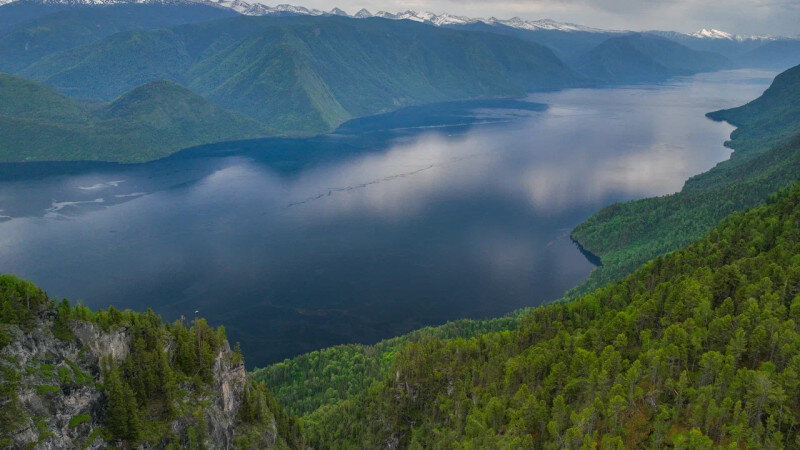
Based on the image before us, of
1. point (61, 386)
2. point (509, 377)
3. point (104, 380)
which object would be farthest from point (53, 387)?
point (509, 377)

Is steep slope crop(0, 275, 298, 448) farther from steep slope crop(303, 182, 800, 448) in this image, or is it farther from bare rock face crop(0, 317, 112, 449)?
steep slope crop(303, 182, 800, 448)

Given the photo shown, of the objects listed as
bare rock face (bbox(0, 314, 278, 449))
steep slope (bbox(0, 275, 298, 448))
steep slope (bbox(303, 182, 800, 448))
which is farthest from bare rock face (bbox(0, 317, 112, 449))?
steep slope (bbox(303, 182, 800, 448))

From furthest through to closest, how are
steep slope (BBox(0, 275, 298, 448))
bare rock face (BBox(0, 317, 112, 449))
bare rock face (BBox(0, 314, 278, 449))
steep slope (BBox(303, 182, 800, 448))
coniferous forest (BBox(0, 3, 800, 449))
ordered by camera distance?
steep slope (BBox(303, 182, 800, 448)) → coniferous forest (BBox(0, 3, 800, 449)) → steep slope (BBox(0, 275, 298, 448)) → bare rock face (BBox(0, 317, 112, 449)) → bare rock face (BBox(0, 314, 278, 449))

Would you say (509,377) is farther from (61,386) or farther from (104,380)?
(61,386)

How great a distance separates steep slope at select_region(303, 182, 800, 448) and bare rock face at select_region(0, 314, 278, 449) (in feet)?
167

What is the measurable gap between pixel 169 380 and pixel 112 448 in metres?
13.2

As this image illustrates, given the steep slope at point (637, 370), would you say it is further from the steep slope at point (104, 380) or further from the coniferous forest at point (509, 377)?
the steep slope at point (104, 380)

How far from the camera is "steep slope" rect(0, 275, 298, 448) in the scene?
7169 cm

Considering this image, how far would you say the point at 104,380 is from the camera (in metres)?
82.6

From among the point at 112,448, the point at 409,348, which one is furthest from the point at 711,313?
the point at 112,448

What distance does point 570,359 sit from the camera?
108 metres

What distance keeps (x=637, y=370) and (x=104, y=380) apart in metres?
91.5

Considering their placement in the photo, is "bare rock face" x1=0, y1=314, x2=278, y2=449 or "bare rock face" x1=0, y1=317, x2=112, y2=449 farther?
"bare rock face" x1=0, y1=317, x2=112, y2=449

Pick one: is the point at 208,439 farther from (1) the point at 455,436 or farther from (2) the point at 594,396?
(2) the point at 594,396
